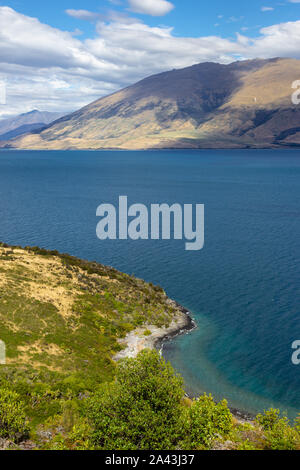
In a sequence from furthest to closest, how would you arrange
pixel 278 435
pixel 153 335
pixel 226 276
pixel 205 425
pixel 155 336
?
pixel 226 276
pixel 153 335
pixel 155 336
pixel 278 435
pixel 205 425

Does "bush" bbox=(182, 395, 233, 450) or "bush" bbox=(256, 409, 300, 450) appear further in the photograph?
"bush" bbox=(256, 409, 300, 450)

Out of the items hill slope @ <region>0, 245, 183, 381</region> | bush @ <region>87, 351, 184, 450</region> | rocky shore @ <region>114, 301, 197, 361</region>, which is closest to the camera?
bush @ <region>87, 351, 184, 450</region>

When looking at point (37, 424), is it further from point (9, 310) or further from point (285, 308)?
point (285, 308)

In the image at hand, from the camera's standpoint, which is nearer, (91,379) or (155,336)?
(91,379)

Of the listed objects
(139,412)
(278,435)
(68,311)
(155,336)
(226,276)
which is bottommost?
(155,336)

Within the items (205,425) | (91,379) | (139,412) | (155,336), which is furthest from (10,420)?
(155,336)

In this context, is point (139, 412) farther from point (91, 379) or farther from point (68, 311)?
point (68, 311)

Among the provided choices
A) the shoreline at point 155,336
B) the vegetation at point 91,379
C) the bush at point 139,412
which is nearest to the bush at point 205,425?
the vegetation at point 91,379

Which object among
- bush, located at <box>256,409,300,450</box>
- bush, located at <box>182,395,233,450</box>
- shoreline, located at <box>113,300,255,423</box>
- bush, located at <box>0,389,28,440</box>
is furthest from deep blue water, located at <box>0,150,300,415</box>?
bush, located at <box>0,389,28,440</box>

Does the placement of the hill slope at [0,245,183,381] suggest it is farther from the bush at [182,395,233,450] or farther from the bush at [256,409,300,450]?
the bush at [256,409,300,450]
